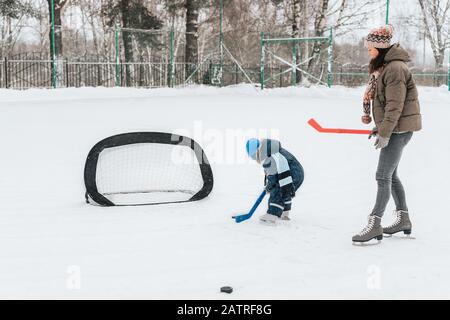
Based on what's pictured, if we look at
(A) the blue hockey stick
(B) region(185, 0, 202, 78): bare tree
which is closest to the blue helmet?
(A) the blue hockey stick

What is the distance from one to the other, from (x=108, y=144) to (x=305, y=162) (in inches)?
127

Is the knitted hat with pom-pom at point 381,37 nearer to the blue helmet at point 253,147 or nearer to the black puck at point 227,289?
the blue helmet at point 253,147

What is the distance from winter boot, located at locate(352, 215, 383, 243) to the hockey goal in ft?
6.04

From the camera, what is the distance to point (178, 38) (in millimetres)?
34562

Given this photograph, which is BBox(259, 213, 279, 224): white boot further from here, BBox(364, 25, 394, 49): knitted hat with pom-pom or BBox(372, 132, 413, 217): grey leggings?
BBox(364, 25, 394, 49): knitted hat with pom-pom

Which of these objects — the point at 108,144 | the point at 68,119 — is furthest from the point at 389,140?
the point at 68,119

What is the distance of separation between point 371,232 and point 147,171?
2797 mm

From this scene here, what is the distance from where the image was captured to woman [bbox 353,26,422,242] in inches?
148

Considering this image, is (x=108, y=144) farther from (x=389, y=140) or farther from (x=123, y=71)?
(x=123, y=71)

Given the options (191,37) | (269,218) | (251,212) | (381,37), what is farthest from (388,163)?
(191,37)

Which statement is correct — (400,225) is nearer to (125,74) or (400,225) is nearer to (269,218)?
(269,218)

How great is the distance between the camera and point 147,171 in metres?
6.12

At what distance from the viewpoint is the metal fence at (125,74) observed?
19500mm

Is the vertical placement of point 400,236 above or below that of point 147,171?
below
